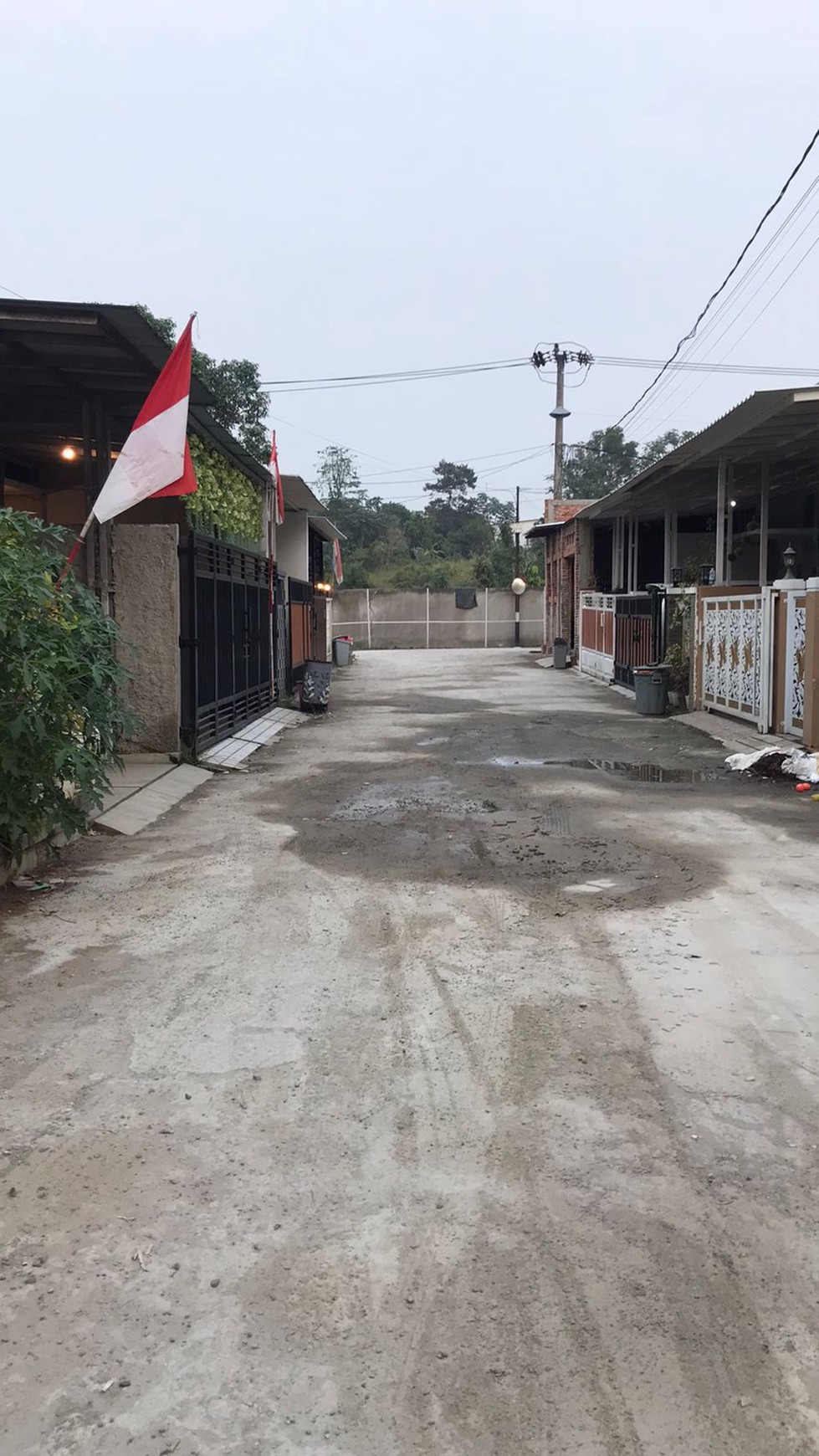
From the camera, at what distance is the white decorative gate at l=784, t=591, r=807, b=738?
11102mm

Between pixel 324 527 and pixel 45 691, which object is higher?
pixel 324 527

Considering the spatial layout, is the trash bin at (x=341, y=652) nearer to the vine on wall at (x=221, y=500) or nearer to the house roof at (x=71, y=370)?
the vine on wall at (x=221, y=500)

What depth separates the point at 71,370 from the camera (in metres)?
8.69

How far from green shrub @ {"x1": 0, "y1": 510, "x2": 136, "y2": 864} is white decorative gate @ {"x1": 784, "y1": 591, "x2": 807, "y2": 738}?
7.36 metres

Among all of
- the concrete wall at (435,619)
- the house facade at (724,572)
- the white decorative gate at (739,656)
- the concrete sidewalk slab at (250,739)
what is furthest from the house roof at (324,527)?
the white decorative gate at (739,656)

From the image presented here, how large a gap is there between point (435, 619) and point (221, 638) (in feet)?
92.5

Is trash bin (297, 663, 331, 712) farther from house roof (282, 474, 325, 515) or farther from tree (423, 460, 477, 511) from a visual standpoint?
tree (423, 460, 477, 511)

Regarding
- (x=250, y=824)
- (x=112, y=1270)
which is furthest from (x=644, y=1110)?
(x=250, y=824)

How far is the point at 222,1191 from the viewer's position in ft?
9.95

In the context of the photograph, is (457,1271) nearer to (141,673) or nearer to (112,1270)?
(112,1270)

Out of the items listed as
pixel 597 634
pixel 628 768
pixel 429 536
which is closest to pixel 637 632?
pixel 597 634

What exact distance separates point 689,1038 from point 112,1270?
90.4 inches

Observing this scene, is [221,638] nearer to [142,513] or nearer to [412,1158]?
[142,513]

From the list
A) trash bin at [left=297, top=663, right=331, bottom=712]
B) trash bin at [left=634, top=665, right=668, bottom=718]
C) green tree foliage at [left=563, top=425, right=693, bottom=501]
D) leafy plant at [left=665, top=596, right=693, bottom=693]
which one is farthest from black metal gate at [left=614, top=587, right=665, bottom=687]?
green tree foliage at [left=563, top=425, right=693, bottom=501]
